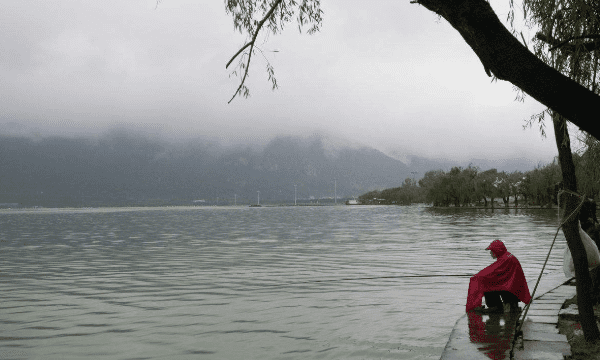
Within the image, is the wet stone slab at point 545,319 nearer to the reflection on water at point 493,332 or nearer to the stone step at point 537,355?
the reflection on water at point 493,332

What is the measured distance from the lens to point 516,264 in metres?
9.48

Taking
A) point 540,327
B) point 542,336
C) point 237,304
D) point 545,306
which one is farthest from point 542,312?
point 237,304

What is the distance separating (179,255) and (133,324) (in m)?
14.9

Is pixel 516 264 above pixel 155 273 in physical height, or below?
above

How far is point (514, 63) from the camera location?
4176 millimetres

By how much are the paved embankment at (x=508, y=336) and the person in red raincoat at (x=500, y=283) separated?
27cm

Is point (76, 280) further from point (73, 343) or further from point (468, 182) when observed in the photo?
point (468, 182)


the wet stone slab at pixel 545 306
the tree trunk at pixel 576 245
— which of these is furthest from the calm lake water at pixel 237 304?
the tree trunk at pixel 576 245

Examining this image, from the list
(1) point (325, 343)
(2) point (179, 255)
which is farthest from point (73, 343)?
(2) point (179, 255)

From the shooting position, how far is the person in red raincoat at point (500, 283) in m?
9.42

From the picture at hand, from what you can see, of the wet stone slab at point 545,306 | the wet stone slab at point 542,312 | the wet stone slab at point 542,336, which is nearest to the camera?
the wet stone slab at point 542,336

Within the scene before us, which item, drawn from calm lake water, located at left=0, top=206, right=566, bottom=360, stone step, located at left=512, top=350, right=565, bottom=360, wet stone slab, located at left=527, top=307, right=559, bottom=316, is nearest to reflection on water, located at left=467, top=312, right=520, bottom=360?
stone step, located at left=512, top=350, right=565, bottom=360

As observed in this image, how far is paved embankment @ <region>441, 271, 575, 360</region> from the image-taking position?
6883 mm

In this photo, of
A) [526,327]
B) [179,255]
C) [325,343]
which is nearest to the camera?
[526,327]
